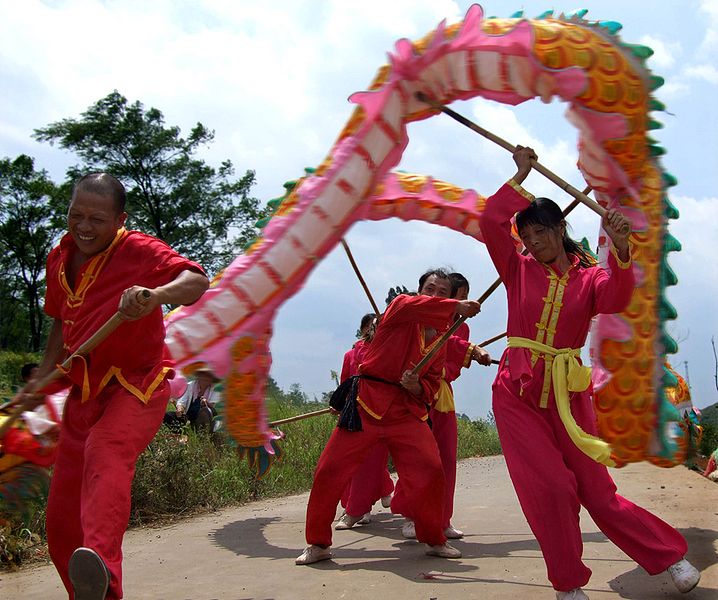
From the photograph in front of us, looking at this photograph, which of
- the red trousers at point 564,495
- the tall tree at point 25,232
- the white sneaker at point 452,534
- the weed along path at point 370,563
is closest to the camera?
the red trousers at point 564,495

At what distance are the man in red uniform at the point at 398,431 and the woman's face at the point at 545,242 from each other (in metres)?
0.82

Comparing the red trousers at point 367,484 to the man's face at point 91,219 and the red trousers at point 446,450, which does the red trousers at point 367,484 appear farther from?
the man's face at point 91,219

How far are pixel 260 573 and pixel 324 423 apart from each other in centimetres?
683

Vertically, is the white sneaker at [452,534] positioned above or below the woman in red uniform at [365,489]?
below

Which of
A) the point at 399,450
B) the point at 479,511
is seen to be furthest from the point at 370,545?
the point at 479,511

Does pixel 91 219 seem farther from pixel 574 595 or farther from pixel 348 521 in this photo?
pixel 348 521

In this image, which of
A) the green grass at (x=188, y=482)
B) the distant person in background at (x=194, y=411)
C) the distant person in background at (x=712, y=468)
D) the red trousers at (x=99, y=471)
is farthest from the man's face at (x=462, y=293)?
the distant person in background at (x=712, y=468)

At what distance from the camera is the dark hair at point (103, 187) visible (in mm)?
3498

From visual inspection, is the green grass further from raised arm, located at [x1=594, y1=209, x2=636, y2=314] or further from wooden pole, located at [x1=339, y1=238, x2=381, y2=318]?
raised arm, located at [x1=594, y1=209, x2=636, y2=314]

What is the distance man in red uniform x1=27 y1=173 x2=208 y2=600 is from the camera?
330 centimetres

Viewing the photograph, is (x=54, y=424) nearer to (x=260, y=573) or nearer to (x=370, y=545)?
(x=260, y=573)

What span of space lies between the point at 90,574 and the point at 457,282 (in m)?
3.68

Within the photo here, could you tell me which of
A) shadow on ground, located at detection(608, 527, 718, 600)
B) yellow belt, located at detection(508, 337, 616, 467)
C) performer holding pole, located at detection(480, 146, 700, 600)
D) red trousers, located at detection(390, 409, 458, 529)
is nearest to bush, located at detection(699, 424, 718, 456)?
red trousers, located at detection(390, 409, 458, 529)

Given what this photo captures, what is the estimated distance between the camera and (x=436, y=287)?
549 cm
